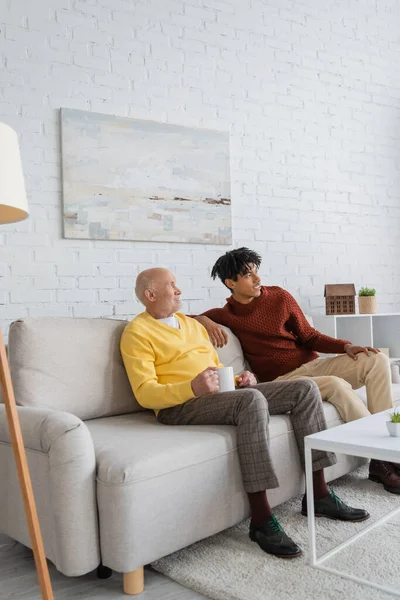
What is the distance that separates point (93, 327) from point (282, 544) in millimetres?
1078

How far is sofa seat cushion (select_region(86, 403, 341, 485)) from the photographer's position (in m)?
1.80

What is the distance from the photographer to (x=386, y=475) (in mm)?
2541

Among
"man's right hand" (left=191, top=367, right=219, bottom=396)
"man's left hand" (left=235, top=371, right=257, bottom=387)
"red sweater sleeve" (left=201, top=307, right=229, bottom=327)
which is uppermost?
"red sweater sleeve" (left=201, top=307, right=229, bottom=327)

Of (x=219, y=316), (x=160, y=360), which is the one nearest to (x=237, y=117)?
(x=219, y=316)

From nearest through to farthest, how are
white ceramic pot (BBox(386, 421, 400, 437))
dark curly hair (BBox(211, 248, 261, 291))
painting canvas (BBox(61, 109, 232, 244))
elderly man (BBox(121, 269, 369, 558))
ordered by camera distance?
white ceramic pot (BBox(386, 421, 400, 437))
elderly man (BBox(121, 269, 369, 558))
dark curly hair (BBox(211, 248, 261, 291))
painting canvas (BBox(61, 109, 232, 244))

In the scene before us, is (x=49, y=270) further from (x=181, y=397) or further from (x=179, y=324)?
(x=181, y=397)

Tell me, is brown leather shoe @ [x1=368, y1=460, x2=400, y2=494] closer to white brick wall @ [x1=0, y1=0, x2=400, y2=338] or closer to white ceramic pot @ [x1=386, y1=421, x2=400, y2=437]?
white ceramic pot @ [x1=386, y1=421, x2=400, y2=437]

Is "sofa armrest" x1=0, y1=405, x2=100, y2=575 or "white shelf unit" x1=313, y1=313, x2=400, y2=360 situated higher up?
"white shelf unit" x1=313, y1=313, x2=400, y2=360

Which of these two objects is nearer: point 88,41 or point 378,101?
point 88,41

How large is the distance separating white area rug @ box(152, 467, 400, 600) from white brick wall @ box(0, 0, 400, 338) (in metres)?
1.41

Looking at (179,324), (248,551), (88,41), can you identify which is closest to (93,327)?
(179,324)

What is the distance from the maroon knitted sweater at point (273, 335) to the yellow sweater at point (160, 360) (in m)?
0.40

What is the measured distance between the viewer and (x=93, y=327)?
8.21ft

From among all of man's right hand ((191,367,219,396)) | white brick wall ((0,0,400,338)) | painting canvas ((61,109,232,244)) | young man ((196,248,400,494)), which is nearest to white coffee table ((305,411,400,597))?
man's right hand ((191,367,219,396))
